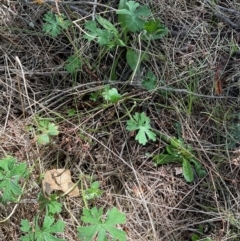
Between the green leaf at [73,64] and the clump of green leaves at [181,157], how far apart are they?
555mm

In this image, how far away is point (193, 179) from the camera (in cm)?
235

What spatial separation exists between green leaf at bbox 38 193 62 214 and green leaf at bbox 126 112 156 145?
1.56 ft

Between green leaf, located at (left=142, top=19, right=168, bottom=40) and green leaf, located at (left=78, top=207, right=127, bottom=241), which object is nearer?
green leaf, located at (left=78, top=207, right=127, bottom=241)

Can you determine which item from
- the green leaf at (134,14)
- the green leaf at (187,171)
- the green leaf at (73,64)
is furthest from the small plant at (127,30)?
the green leaf at (187,171)

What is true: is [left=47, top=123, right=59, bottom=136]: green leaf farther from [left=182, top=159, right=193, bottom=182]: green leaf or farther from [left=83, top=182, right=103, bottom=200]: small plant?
[left=182, top=159, right=193, bottom=182]: green leaf

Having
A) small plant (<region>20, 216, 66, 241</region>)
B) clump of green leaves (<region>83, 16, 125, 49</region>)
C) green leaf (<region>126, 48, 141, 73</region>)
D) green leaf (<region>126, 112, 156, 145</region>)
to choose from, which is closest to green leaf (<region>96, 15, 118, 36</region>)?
clump of green leaves (<region>83, 16, 125, 49</region>)

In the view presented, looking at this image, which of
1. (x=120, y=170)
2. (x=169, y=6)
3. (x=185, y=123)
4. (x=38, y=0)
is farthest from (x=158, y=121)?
(x=38, y=0)

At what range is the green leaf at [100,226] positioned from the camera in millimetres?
2012

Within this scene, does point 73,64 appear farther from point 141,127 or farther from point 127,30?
point 141,127

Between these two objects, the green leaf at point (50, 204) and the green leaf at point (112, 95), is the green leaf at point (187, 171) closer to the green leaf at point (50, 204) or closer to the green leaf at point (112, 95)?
the green leaf at point (112, 95)

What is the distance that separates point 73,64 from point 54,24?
21 cm

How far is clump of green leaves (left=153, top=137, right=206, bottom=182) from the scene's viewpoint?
7.69ft

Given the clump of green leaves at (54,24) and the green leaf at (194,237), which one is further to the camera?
the clump of green leaves at (54,24)

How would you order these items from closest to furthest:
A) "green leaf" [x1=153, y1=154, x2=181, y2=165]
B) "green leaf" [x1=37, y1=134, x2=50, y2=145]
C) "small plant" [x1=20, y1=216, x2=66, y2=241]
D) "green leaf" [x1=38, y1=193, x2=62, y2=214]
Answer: "small plant" [x1=20, y1=216, x2=66, y2=241]
"green leaf" [x1=38, y1=193, x2=62, y2=214]
"green leaf" [x1=37, y1=134, x2=50, y2=145]
"green leaf" [x1=153, y1=154, x2=181, y2=165]
